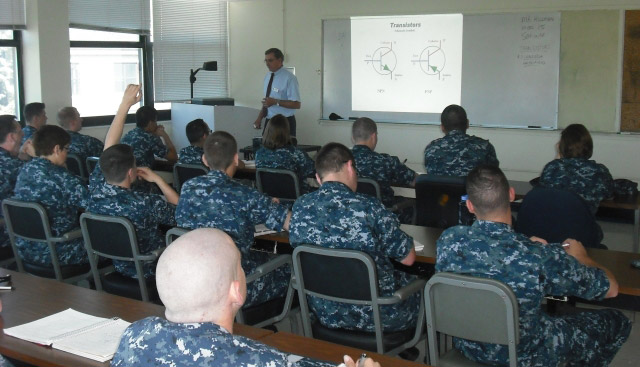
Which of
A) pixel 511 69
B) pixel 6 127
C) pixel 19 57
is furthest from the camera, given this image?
pixel 511 69

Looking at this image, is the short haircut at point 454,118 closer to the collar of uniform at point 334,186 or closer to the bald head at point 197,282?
the collar of uniform at point 334,186

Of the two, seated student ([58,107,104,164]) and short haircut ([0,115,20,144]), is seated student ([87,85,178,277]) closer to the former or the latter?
short haircut ([0,115,20,144])

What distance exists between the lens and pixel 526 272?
2.62 metres

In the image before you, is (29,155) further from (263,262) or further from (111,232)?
(263,262)

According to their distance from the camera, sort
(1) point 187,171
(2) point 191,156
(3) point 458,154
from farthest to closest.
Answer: (2) point 191,156 → (1) point 187,171 → (3) point 458,154

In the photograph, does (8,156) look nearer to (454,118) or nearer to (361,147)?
(361,147)

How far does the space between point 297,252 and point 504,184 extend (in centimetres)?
96

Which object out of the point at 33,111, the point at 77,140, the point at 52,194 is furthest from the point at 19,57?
the point at 52,194

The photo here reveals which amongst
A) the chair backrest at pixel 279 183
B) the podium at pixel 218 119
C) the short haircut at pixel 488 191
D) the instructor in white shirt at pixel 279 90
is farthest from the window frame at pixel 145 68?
the short haircut at pixel 488 191

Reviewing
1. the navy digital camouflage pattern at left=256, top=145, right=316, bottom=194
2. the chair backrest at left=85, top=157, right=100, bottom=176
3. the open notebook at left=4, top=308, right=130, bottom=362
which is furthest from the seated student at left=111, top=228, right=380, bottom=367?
the chair backrest at left=85, top=157, right=100, bottom=176

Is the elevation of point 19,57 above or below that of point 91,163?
above

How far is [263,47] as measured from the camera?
1010 cm

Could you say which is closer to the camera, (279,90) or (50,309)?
(50,309)

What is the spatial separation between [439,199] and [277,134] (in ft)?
5.53
